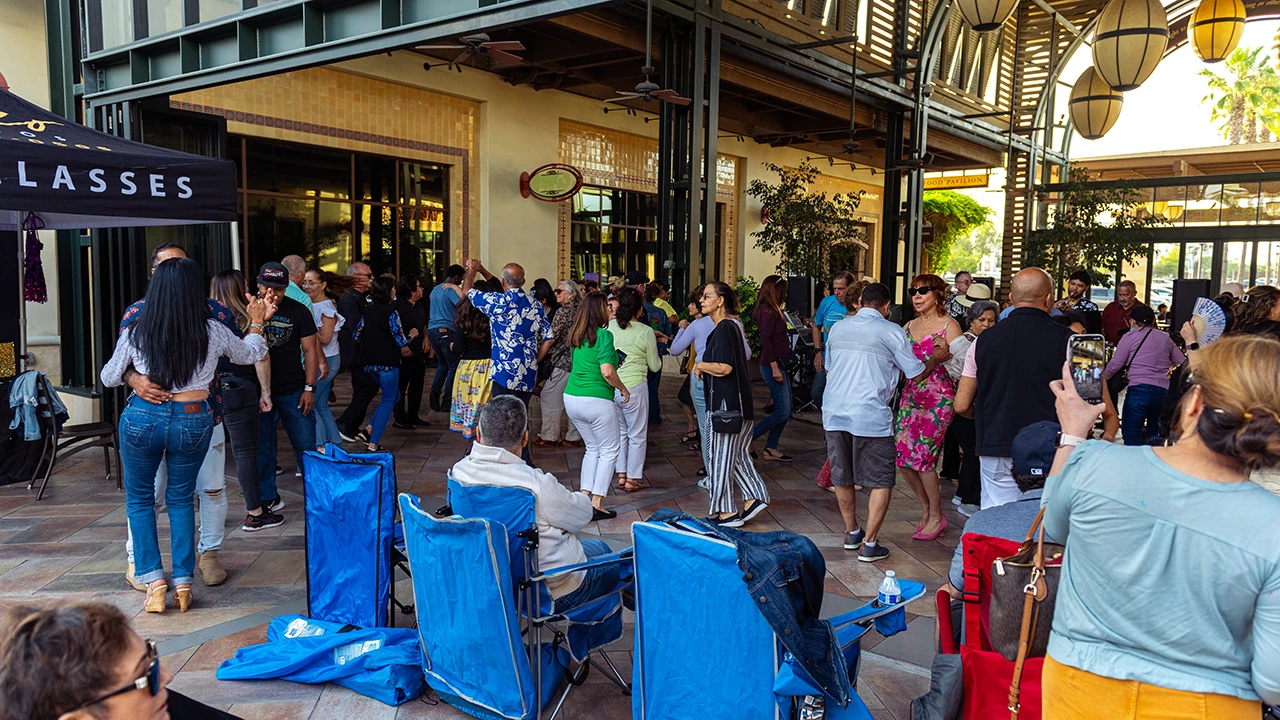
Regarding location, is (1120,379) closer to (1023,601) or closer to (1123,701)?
(1023,601)

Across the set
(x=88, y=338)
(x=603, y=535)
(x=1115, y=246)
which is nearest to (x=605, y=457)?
(x=603, y=535)

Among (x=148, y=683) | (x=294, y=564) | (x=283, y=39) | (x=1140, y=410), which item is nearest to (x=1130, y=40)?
(x=1140, y=410)

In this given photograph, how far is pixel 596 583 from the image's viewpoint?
3373 millimetres

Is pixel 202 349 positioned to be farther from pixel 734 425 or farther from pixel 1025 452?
pixel 1025 452

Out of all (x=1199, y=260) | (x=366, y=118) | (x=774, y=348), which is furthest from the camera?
(x=1199, y=260)

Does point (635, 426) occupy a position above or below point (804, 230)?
below

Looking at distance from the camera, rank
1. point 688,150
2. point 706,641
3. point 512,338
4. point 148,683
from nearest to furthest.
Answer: point 148,683 < point 706,641 < point 512,338 < point 688,150

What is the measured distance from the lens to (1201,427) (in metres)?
1.57

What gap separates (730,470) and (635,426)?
3.75 ft

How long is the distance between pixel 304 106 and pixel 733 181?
9866 millimetres

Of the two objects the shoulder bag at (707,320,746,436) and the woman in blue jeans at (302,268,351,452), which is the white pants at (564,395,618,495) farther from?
the woman in blue jeans at (302,268,351,452)

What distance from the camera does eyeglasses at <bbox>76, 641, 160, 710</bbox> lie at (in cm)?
136

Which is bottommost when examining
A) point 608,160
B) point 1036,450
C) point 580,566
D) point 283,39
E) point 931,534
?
point 931,534

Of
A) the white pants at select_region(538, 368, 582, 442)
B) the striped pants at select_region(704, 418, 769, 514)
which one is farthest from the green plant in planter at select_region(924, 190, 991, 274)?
the striped pants at select_region(704, 418, 769, 514)
